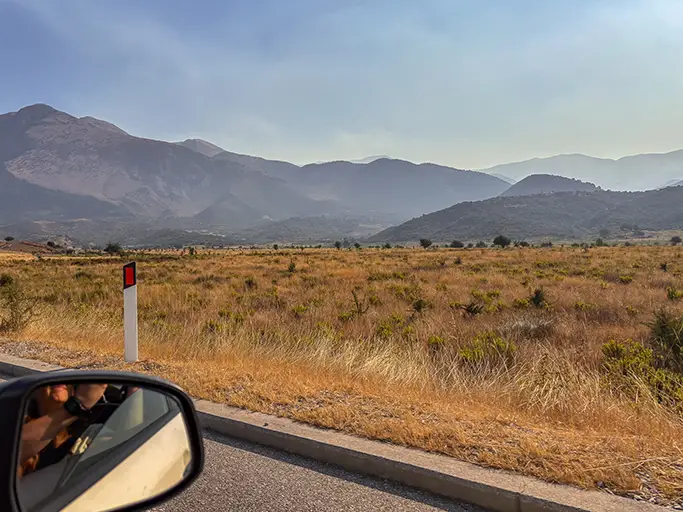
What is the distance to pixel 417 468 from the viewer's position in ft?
11.9

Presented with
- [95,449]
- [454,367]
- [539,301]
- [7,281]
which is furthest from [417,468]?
[7,281]

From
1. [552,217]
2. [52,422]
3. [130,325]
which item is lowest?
[130,325]

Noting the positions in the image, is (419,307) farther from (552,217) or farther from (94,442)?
(552,217)

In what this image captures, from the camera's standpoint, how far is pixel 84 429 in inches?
70.9

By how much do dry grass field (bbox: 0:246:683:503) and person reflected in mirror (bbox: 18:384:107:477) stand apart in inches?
112

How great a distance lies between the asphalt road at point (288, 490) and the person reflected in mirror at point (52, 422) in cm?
186

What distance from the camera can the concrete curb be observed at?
3178 millimetres

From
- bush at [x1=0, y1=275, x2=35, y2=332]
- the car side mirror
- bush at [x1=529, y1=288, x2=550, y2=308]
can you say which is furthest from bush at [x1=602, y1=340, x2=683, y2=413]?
bush at [x1=0, y1=275, x2=35, y2=332]

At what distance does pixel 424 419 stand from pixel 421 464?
3.12ft

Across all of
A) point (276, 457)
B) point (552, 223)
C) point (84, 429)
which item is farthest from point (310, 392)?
point (552, 223)

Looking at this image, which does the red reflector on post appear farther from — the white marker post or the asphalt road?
the asphalt road

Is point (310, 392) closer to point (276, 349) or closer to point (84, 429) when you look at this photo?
point (276, 349)

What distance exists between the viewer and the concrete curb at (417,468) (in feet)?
10.4

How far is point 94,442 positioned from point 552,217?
179609 mm
